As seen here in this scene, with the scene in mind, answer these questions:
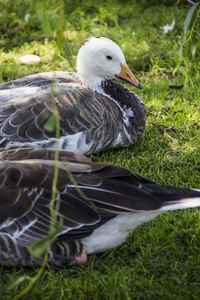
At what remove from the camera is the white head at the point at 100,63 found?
4.32 metres

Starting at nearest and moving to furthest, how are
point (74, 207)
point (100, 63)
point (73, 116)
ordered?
point (74, 207) → point (73, 116) → point (100, 63)

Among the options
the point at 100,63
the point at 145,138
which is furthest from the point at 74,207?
the point at 100,63

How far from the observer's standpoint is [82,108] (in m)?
3.95

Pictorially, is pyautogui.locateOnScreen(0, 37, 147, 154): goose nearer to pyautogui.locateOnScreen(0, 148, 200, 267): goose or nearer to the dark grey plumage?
the dark grey plumage

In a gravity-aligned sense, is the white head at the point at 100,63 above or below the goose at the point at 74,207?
above

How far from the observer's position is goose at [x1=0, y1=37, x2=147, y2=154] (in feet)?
12.5

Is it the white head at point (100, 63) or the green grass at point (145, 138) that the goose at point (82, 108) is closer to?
the white head at point (100, 63)

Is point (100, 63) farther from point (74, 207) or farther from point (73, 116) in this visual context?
point (74, 207)

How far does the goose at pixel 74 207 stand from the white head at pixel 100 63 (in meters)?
1.80

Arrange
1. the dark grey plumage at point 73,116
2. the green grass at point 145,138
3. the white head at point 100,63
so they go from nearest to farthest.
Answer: the green grass at point 145,138, the dark grey plumage at point 73,116, the white head at point 100,63

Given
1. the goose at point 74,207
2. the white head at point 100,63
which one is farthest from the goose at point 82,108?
the goose at point 74,207

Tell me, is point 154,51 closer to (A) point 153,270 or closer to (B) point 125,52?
(B) point 125,52

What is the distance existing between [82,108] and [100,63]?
0.67 m

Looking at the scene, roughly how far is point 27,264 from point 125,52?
12.0 ft
